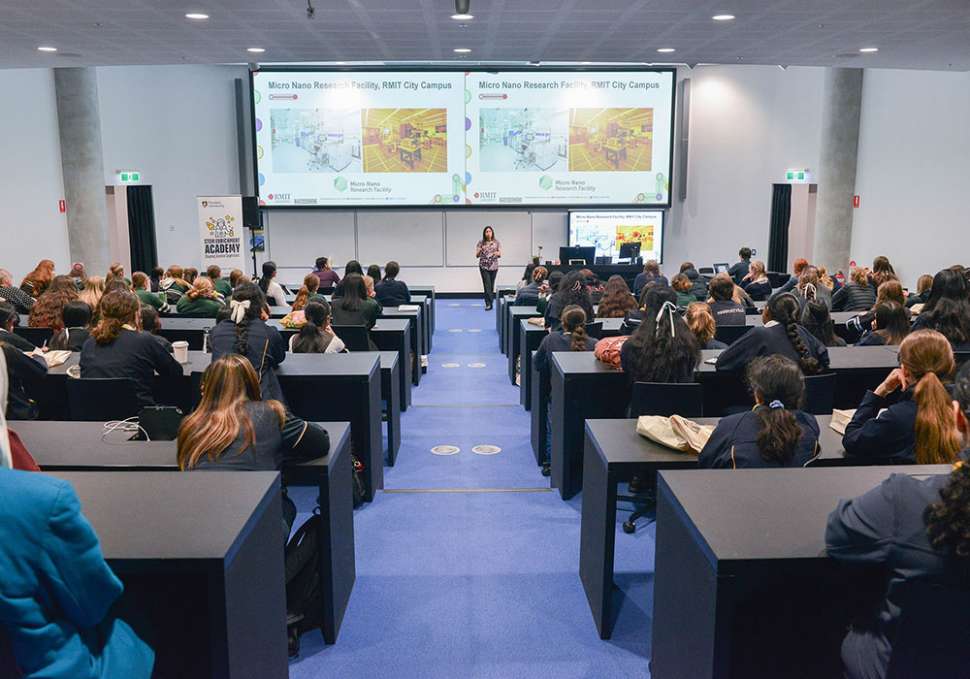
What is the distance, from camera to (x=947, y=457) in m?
2.49

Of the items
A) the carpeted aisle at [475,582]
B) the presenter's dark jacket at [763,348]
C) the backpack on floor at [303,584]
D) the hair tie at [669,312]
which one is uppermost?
the hair tie at [669,312]

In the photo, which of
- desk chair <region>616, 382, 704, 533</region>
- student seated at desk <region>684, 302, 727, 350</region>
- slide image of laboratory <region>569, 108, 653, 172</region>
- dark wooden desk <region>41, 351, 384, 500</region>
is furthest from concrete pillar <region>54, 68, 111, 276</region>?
desk chair <region>616, 382, 704, 533</region>

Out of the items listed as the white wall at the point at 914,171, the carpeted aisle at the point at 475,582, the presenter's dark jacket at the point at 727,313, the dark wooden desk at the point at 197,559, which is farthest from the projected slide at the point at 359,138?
the dark wooden desk at the point at 197,559

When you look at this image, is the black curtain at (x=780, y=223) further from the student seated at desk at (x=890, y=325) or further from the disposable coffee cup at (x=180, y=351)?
the disposable coffee cup at (x=180, y=351)

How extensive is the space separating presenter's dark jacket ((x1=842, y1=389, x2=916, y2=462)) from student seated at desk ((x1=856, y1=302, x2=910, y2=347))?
249cm

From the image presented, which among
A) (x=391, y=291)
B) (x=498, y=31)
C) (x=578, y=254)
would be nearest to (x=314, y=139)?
(x=578, y=254)

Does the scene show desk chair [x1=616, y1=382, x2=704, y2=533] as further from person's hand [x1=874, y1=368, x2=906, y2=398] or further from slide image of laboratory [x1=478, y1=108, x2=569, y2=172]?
slide image of laboratory [x1=478, y1=108, x2=569, y2=172]

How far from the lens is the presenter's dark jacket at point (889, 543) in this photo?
1.55m

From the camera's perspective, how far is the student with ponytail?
4.83m

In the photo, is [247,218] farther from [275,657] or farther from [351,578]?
[275,657]

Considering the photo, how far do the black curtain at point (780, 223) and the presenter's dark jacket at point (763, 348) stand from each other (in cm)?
1035

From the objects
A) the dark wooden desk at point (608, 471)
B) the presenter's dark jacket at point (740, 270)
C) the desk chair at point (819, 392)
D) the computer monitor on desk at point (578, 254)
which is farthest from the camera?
the computer monitor on desk at point (578, 254)

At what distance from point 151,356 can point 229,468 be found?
1894 millimetres

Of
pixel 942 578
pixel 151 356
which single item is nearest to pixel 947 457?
pixel 942 578
